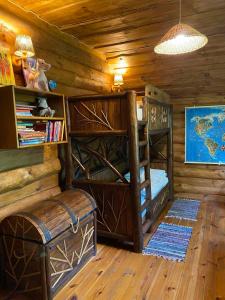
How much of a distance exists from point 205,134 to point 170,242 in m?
2.18

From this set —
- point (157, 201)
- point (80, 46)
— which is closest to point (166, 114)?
point (157, 201)

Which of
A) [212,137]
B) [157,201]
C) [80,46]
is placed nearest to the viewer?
[80,46]

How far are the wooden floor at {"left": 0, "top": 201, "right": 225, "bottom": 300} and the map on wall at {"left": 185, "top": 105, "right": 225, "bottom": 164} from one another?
178 centimetres

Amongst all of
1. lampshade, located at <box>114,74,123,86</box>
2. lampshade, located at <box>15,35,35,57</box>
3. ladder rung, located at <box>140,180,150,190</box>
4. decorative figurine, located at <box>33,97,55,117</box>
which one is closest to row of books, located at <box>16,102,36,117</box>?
decorative figurine, located at <box>33,97,55,117</box>

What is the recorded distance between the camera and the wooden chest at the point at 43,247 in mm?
1771

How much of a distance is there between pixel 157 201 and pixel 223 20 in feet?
7.33

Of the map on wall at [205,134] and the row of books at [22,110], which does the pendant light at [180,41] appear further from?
the map on wall at [205,134]

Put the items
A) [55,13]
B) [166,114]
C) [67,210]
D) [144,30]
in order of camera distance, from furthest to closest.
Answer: [166,114]
[144,30]
[55,13]
[67,210]

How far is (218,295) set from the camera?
187 centimetres

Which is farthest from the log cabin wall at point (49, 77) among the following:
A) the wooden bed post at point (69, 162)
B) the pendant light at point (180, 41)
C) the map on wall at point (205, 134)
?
the map on wall at point (205, 134)

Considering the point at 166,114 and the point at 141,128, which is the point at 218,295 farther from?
the point at 166,114

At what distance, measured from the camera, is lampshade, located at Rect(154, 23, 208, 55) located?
1.66 metres

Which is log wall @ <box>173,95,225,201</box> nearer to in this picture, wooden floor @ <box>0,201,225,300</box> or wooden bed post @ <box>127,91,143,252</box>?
wooden floor @ <box>0,201,225,300</box>

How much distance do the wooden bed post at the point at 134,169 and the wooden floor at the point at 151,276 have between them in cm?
21
